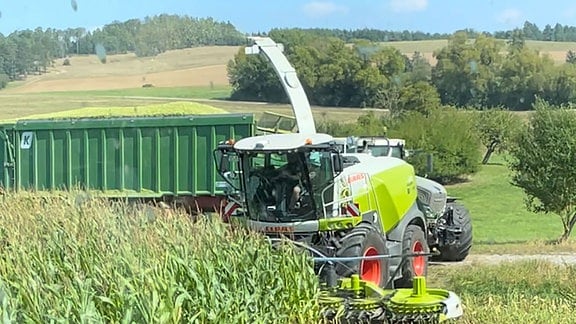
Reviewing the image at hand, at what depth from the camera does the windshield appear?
1010 cm

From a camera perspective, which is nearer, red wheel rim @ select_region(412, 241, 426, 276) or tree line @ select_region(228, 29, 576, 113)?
red wheel rim @ select_region(412, 241, 426, 276)

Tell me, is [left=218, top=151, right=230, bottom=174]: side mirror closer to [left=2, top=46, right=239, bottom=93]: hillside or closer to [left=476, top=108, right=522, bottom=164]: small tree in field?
[left=2, top=46, right=239, bottom=93]: hillside

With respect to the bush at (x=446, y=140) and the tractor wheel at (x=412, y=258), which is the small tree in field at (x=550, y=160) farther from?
the tractor wheel at (x=412, y=258)

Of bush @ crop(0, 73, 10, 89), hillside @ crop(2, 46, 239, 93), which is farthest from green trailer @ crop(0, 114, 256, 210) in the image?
hillside @ crop(2, 46, 239, 93)

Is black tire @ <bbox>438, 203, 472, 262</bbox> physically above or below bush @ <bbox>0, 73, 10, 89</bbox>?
below

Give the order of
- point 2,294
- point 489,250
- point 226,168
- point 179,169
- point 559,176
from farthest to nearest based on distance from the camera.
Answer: point 559,176
point 489,250
point 179,169
point 226,168
point 2,294

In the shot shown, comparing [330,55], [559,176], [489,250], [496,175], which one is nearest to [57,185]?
[489,250]

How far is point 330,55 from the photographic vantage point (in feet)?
102

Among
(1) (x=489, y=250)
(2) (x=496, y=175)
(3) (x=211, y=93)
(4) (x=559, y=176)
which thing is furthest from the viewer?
(2) (x=496, y=175)

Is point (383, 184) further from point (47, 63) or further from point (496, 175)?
point (496, 175)

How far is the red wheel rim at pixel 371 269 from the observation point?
1017cm

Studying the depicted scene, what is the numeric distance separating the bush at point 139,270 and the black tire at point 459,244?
7475 millimetres

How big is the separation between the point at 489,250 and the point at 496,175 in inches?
1560

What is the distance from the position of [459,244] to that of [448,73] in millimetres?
22895
